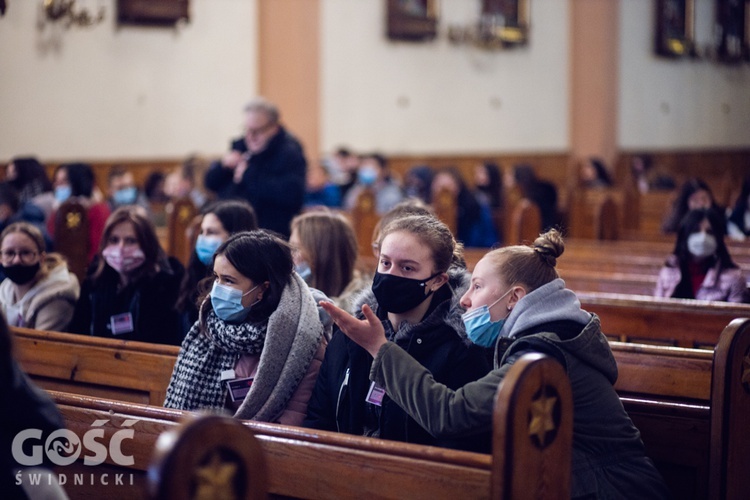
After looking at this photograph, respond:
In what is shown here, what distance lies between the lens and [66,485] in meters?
2.79

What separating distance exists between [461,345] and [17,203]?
4.89 metres

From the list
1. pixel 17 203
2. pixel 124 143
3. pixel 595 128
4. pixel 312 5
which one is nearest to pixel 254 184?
pixel 17 203

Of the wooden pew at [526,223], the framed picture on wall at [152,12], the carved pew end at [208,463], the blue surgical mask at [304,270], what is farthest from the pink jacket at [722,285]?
the framed picture on wall at [152,12]

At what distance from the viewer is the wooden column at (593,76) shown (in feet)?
49.3

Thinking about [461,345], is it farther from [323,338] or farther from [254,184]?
[254,184]

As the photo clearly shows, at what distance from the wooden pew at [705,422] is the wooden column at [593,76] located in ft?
40.4

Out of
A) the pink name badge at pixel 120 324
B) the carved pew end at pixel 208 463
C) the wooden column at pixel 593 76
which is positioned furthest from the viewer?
the wooden column at pixel 593 76

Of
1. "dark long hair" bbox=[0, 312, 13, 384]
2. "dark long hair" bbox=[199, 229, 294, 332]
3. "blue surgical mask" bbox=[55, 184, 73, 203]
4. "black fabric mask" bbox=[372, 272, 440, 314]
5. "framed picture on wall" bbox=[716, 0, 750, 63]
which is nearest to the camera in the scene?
"dark long hair" bbox=[0, 312, 13, 384]

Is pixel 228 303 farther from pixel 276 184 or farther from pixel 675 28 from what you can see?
pixel 675 28

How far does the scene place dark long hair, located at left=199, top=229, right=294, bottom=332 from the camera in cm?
313

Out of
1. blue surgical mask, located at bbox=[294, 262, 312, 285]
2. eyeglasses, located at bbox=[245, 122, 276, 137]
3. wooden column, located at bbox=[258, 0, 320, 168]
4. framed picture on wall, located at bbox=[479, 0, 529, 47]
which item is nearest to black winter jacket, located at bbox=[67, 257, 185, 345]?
blue surgical mask, located at bbox=[294, 262, 312, 285]

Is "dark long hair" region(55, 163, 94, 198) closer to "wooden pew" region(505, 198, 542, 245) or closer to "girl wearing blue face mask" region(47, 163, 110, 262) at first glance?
"girl wearing blue face mask" region(47, 163, 110, 262)

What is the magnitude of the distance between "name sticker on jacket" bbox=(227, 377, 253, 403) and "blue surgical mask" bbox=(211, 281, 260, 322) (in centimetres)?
19

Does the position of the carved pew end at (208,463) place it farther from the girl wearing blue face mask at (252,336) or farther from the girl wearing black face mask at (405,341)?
the girl wearing blue face mask at (252,336)
